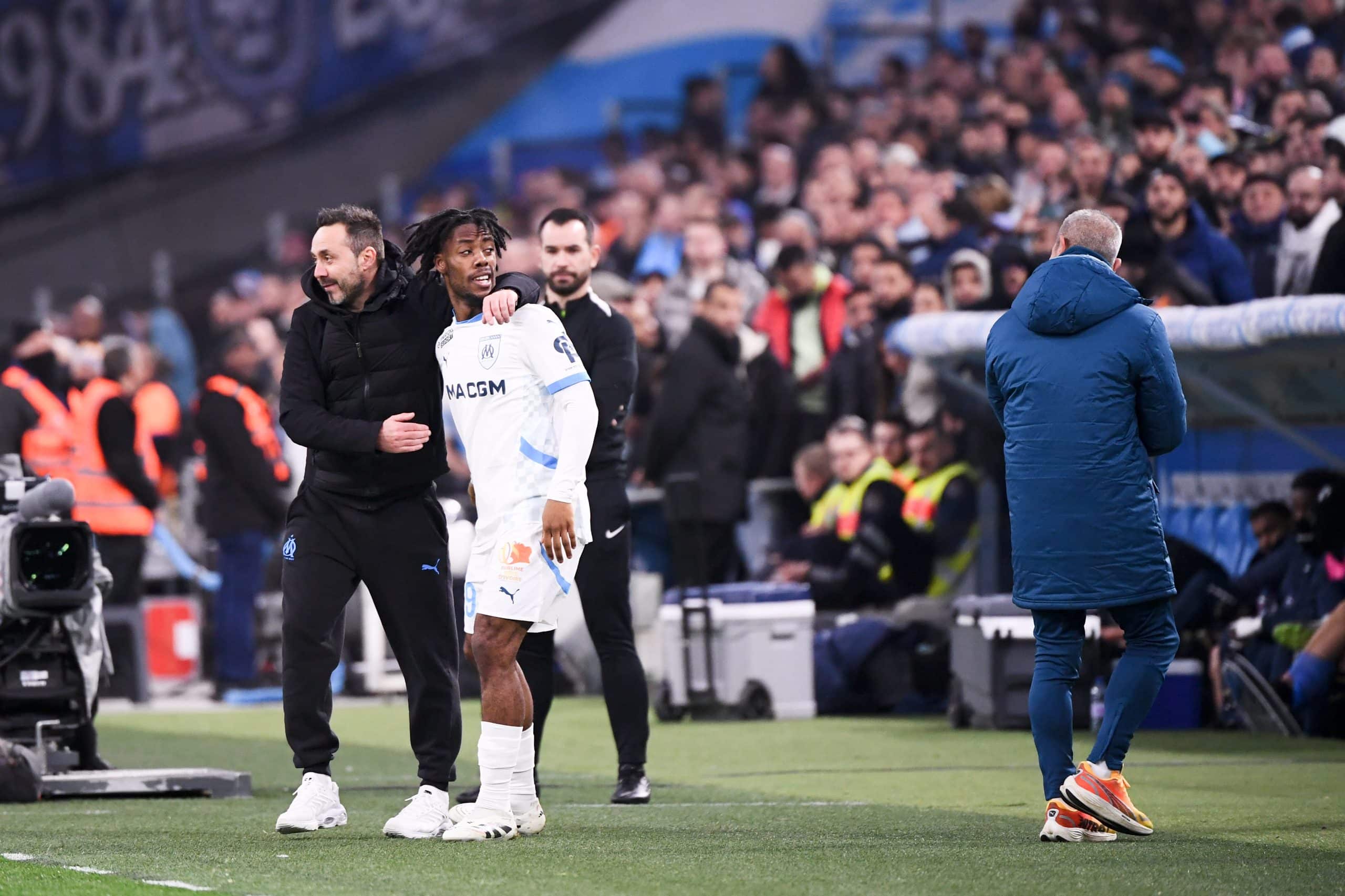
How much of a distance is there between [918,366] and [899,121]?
6.33m

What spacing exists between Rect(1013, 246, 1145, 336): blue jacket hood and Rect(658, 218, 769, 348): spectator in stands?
995cm

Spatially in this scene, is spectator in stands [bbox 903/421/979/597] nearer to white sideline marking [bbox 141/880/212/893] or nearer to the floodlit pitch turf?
the floodlit pitch turf

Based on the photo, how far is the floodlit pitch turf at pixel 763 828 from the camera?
19.0 feet

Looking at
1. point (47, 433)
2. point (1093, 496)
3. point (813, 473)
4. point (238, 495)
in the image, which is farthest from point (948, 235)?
point (1093, 496)

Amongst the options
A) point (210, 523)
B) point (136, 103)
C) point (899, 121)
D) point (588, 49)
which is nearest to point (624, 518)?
point (210, 523)

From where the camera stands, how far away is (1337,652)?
1038 centimetres

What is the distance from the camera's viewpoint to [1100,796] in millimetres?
6629

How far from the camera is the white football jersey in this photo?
6.71 meters

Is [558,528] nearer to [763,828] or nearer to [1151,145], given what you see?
[763,828]

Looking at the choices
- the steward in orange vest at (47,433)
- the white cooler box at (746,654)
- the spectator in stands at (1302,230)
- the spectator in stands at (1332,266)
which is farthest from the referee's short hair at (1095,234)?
the steward in orange vest at (47,433)

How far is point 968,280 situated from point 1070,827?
25.0 feet

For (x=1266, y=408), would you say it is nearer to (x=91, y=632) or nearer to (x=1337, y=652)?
(x=1337, y=652)

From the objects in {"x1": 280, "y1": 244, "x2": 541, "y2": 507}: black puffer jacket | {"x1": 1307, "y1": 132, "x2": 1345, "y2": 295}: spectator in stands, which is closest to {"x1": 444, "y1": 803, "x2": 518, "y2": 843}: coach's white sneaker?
{"x1": 280, "y1": 244, "x2": 541, "y2": 507}: black puffer jacket

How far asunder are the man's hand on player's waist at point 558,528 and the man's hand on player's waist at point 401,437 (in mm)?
481
